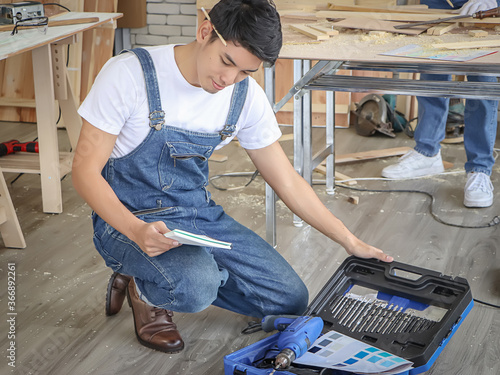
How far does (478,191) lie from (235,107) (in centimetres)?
169

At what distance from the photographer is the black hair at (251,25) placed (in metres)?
1.58

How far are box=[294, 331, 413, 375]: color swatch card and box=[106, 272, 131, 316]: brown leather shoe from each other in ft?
2.62

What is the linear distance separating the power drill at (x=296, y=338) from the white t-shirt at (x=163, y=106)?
1.92 ft

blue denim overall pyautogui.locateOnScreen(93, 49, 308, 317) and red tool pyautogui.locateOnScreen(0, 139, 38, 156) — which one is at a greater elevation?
blue denim overall pyautogui.locateOnScreen(93, 49, 308, 317)

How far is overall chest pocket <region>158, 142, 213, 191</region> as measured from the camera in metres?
1.90

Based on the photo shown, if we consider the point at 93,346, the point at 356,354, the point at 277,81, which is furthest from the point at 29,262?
the point at 277,81

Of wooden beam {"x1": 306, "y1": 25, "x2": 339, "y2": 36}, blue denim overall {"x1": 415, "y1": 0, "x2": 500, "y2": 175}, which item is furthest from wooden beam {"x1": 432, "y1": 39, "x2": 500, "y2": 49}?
blue denim overall {"x1": 415, "y1": 0, "x2": 500, "y2": 175}

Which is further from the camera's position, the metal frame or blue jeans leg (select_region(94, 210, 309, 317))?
the metal frame

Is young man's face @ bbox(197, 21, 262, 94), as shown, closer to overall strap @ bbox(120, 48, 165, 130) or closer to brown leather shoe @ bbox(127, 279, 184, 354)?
overall strap @ bbox(120, 48, 165, 130)

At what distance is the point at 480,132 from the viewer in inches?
126

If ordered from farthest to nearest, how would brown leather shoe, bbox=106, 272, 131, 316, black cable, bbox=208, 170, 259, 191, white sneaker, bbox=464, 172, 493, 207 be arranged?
black cable, bbox=208, 170, 259, 191 → white sneaker, bbox=464, 172, 493, 207 → brown leather shoe, bbox=106, 272, 131, 316

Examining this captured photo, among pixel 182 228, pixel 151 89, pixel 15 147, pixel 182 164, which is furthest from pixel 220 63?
pixel 15 147

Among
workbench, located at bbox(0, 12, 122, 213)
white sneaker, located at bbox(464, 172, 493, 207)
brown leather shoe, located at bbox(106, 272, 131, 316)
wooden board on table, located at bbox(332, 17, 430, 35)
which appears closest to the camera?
brown leather shoe, located at bbox(106, 272, 131, 316)

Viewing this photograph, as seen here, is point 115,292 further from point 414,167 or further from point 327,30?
point 414,167
